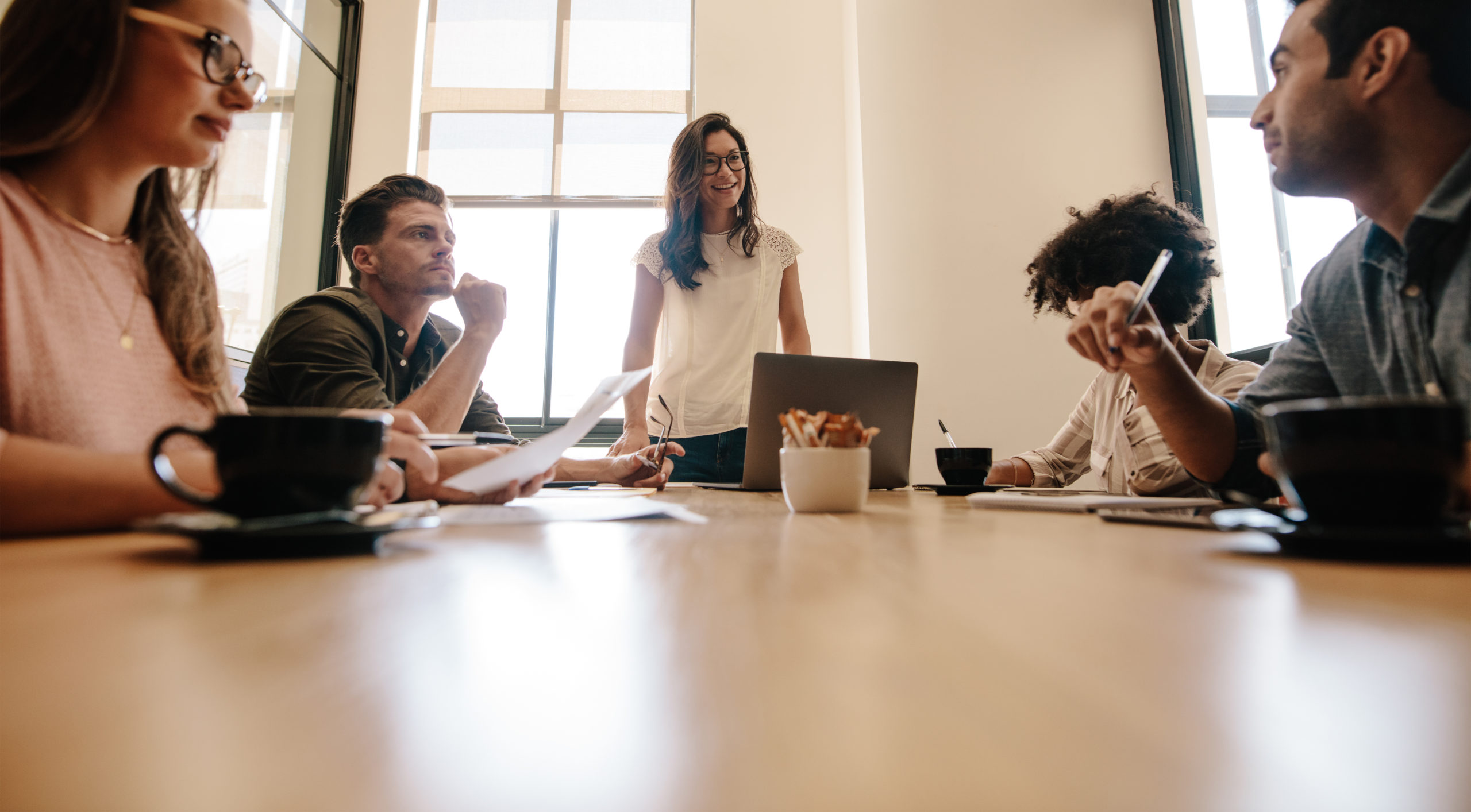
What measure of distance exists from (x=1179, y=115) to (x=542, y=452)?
3325 millimetres

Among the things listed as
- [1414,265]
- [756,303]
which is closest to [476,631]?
[1414,265]

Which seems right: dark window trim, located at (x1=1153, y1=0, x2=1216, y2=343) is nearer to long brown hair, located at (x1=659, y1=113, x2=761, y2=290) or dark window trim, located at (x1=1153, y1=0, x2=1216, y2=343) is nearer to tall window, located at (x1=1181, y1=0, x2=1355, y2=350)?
tall window, located at (x1=1181, y1=0, x2=1355, y2=350)

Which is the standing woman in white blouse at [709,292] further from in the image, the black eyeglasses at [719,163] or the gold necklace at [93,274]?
the gold necklace at [93,274]

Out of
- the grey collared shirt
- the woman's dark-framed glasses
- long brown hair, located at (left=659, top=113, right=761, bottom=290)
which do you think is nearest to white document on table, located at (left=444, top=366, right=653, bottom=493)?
the woman's dark-framed glasses

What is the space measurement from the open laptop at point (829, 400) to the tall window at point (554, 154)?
2.67 meters

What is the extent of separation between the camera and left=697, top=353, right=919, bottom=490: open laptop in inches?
50.4

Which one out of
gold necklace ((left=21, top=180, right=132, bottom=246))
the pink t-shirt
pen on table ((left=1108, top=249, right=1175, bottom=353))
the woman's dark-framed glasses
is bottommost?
the pink t-shirt

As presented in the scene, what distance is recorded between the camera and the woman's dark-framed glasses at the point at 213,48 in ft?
2.65

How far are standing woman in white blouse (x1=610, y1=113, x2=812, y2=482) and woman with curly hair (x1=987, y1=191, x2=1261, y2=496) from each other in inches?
27.1

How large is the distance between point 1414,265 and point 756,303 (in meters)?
1.40

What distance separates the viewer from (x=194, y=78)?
833 millimetres

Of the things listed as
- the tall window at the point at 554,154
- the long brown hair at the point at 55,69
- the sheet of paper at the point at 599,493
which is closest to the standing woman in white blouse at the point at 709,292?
the sheet of paper at the point at 599,493

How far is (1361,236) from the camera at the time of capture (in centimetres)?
105

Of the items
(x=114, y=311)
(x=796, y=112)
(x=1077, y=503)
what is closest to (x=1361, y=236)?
(x=1077, y=503)
